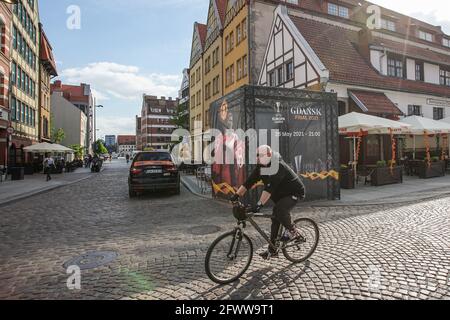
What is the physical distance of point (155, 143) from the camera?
103m

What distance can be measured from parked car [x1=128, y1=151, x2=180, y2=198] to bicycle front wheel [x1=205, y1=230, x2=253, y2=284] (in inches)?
306

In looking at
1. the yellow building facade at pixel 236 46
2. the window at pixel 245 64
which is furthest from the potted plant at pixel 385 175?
the window at pixel 245 64

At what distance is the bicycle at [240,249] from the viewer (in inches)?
160

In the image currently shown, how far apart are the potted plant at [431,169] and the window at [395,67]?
7.66 metres

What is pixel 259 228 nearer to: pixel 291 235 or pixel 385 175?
pixel 291 235

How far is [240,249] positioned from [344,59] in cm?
1763

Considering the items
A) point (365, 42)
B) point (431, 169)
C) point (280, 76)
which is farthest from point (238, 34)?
point (431, 169)

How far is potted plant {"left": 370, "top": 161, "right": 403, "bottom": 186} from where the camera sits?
13.5 meters

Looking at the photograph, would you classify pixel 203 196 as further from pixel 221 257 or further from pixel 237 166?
pixel 221 257

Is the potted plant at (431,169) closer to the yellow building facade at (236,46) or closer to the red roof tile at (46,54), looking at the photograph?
the yellow building facade at (236,46)

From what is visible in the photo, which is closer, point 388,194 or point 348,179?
point 388,194

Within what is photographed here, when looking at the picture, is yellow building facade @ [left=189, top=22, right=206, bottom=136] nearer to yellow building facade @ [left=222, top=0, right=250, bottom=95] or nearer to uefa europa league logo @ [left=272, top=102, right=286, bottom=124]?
yellow building facade @ [left=222, top=0, right=250, bottom=95]

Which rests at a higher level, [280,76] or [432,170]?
[280,76]

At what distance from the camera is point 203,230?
22.0ft
